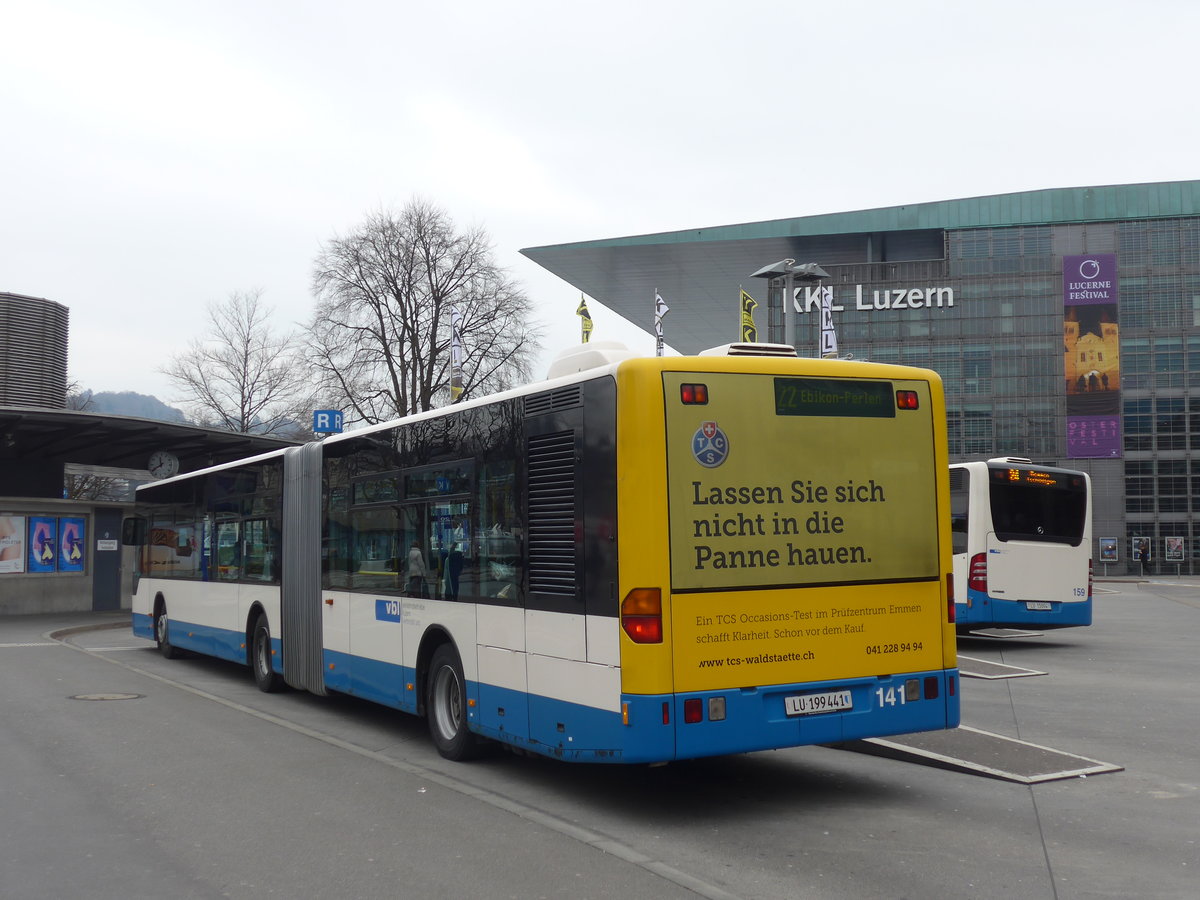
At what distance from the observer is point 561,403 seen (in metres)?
8.03

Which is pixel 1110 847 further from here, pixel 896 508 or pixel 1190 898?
pixel 896 508

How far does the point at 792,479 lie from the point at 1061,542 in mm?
13028

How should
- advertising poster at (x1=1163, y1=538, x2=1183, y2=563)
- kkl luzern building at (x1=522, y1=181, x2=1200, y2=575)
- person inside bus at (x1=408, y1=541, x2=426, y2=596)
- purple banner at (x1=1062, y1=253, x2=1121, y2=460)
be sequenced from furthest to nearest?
1. purple banner at (x1=1062, y1=253, x2=1121, y2=460)
2. kkl luzern building at (x1=522, y1=181, x2=1200, y2=575)
3. advertising poster at (x1=1163, y1=538, x2=1183, y2=563)
4. person inside bus at (x1=408, y1=541, x2=426, y2=596)

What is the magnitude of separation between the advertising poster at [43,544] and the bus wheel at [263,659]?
17.6 m

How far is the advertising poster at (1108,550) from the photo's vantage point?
71.5 meters

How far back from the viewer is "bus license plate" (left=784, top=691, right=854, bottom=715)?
25.0 feet

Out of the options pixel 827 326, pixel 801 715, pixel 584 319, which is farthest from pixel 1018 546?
pixel 827 326

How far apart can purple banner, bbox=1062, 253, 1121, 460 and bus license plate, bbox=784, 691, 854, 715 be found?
71399 millimetres

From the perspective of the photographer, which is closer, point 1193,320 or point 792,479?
point 792,479

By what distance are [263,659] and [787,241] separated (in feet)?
225

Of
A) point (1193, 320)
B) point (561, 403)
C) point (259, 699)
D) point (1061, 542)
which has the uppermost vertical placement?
point (1193, 320)

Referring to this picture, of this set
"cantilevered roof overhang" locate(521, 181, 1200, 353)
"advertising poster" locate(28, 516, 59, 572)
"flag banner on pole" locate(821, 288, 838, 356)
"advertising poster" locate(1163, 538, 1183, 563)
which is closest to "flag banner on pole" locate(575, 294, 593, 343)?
"flag banner on pole" locate(821, 288, 838, 356)

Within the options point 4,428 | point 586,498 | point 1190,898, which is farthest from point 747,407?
point 4,428

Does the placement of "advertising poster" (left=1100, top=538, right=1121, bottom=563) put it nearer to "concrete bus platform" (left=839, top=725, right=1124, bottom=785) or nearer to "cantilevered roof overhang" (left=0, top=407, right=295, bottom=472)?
"cantilevered roof overhang" (left=0, top=407, right=295, bottom=472)
